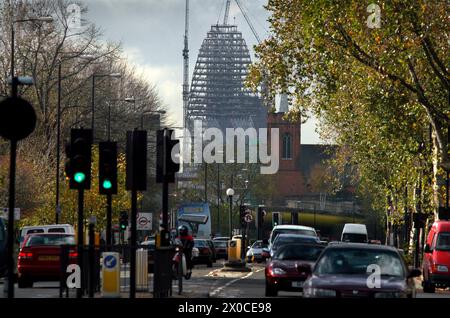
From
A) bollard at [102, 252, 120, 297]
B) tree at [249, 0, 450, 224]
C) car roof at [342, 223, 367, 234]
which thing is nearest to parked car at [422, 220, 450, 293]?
tree at [249, 0, 450, 224]

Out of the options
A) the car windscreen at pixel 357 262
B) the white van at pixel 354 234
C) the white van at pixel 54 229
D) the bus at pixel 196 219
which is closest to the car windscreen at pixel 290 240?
the white van at pixel 54 229

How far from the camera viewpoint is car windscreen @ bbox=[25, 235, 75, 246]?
3938 cm

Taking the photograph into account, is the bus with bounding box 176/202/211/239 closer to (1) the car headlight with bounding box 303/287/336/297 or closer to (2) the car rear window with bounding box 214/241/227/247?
(2) the car rear window with bounding box 214/241/227/247

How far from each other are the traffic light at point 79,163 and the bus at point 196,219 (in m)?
67.7

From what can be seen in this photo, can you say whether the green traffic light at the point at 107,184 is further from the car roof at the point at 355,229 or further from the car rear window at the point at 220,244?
the car rear window at the point at 220,244

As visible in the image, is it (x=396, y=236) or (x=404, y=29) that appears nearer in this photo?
(x=404, y=29)

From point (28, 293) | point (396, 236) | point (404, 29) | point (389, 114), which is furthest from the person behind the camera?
point (396, 236)

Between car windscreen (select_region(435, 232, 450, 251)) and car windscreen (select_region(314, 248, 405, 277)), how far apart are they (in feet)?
62.7
